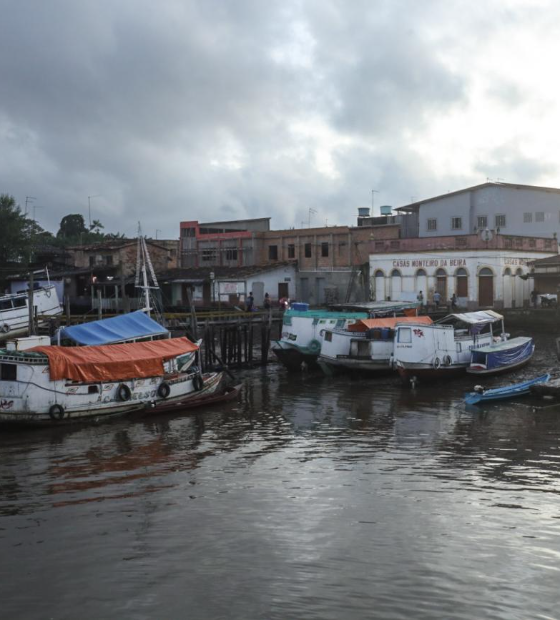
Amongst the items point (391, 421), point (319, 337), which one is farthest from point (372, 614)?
point (319, 337)

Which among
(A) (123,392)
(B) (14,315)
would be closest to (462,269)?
(B) (14,315)

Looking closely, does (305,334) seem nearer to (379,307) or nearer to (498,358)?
(379,307)

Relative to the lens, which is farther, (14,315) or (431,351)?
(14,315)

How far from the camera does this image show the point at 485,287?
53.4m

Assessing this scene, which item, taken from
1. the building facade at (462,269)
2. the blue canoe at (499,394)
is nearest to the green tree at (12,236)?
the building facade at (462,269)

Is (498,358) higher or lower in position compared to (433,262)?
lower

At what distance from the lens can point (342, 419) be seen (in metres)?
26.8

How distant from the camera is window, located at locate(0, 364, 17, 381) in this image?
24062mm

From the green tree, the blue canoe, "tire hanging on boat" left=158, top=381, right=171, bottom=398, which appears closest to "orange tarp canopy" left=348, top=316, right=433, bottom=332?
the blue canoe

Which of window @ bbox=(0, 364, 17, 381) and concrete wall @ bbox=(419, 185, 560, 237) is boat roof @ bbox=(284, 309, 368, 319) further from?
concrete wall @ bbox=(419, 185, 560, 237)

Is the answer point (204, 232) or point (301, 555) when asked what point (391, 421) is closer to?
point (301, 555)

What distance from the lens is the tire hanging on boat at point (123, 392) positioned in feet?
87.3

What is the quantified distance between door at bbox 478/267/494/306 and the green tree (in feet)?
123

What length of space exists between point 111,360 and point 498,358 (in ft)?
63.1
